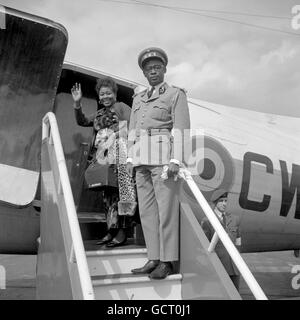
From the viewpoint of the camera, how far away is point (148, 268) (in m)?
3.09

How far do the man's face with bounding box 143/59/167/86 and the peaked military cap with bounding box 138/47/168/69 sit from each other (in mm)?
34

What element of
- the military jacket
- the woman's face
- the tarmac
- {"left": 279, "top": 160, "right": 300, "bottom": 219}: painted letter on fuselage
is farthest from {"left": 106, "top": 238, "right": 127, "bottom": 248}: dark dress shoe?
the tarmac

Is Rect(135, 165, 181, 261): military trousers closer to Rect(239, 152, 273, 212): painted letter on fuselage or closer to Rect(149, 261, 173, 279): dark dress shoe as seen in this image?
Rect(149, 261, 173, 279): dark dress shoe

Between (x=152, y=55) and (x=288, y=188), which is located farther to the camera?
(x=288, y=188)

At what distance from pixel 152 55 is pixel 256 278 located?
773 cm

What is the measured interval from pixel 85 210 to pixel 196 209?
1.46 meters

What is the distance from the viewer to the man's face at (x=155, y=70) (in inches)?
127

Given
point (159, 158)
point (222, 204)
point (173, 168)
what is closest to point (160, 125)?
point (159, 158)

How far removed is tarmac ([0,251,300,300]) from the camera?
7.32 metres

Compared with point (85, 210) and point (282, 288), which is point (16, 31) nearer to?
point (85, 210)

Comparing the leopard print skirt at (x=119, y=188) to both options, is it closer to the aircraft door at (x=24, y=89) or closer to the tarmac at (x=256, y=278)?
the aircraft door at (x=24, y=89)

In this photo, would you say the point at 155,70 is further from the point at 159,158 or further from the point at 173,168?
the point at 173,168

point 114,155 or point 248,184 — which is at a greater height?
point 114,155

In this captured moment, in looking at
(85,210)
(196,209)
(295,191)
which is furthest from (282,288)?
(85,210)
